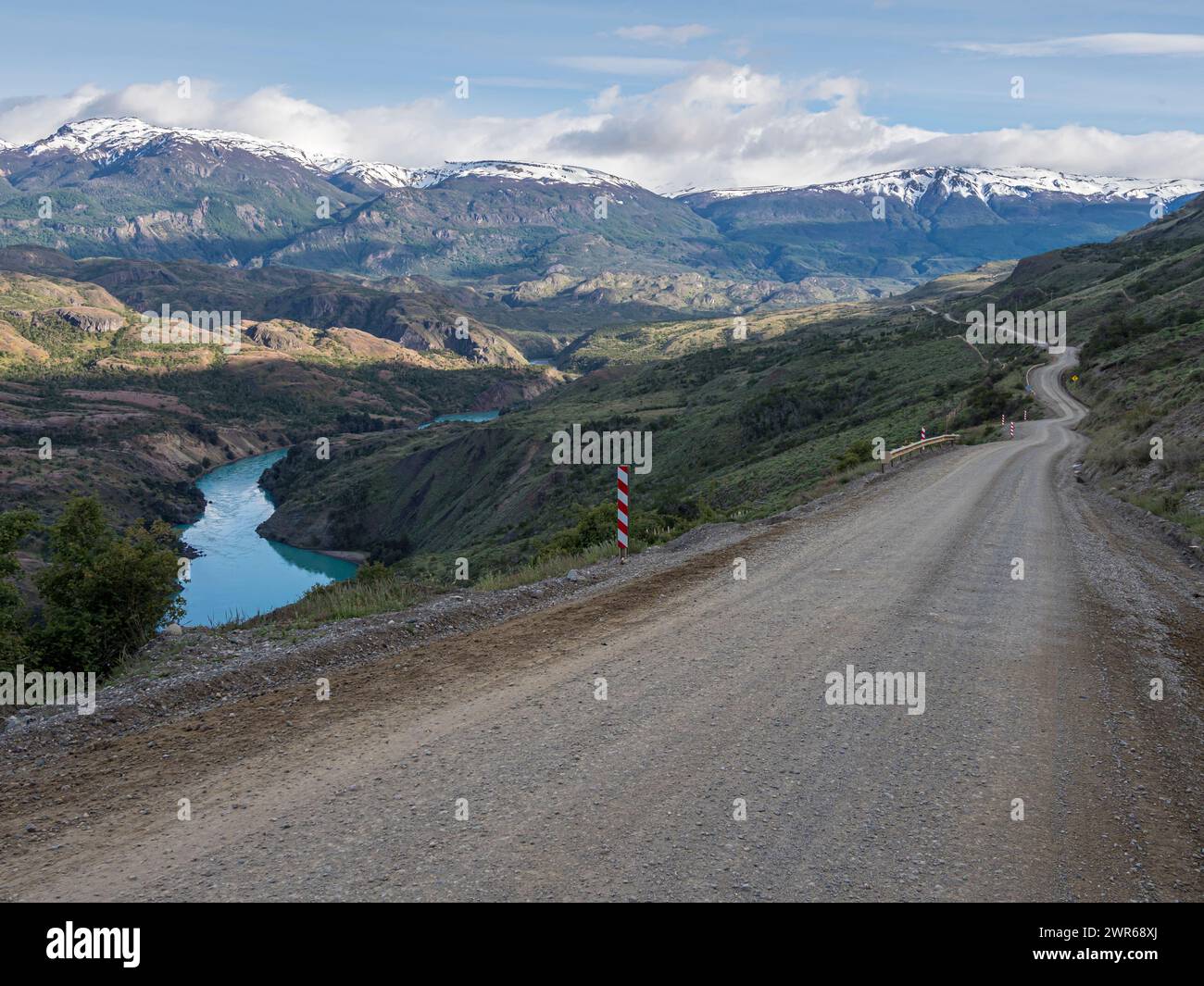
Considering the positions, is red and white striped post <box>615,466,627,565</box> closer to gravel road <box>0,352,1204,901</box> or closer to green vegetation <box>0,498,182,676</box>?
gravel road <box>0,352,1204,901</box>

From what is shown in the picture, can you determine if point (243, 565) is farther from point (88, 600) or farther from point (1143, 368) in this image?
point (88, 600)

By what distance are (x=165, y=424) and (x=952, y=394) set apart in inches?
6166

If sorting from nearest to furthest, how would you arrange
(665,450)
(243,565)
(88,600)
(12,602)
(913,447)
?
(88,600)
(12,602)
(913,447)
(665,450)
(243,565)

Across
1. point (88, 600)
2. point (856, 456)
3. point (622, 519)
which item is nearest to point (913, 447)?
point (856, 456)

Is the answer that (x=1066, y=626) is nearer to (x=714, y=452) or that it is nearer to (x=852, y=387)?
(x=714, y=452)

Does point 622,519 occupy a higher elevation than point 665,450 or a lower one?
lower

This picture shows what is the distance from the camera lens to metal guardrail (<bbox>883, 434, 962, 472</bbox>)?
29948 mm

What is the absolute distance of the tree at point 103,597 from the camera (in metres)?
12.1

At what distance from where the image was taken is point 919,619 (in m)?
10.9

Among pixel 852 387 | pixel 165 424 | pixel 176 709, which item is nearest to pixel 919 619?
pixel 176 709

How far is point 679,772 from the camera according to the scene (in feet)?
21.3

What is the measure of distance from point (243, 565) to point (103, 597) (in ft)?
315

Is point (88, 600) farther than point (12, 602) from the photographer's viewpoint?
No

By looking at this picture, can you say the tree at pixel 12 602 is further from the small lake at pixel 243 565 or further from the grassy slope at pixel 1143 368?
the small lake at pixel 243 565
